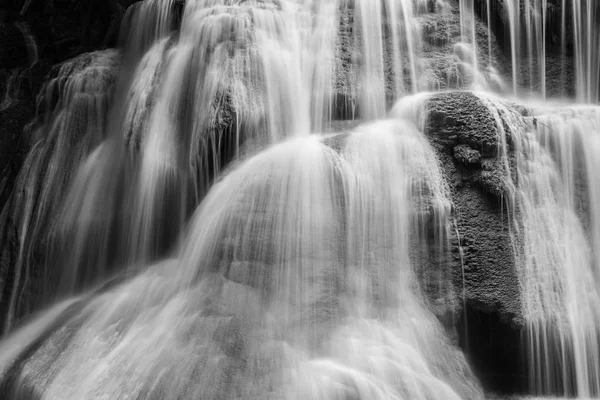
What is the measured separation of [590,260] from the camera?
5.55m

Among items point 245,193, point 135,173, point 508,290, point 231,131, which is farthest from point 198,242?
point 508,290

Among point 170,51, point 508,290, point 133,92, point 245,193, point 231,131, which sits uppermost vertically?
point 170,51

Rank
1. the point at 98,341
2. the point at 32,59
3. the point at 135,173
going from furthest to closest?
the point at 32,59
the point at 135,173
the point at 98,341

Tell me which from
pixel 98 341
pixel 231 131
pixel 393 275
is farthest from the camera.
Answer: pixel 231 131

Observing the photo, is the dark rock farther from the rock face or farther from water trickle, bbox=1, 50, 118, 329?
water trickle, bbox=1, 50, 118, 329

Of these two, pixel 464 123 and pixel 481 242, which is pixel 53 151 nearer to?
pixel 464 123

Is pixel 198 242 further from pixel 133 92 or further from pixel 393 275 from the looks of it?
pixel 133 92

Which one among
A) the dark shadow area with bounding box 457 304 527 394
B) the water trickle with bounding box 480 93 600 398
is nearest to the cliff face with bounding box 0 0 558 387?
the dark shadow area with bounding box 457 304 527 394

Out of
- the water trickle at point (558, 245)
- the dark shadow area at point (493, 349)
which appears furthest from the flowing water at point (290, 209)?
the dark shadow area at point (493, 349)

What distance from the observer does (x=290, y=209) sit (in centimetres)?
564

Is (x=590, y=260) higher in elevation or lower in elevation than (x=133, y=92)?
lower

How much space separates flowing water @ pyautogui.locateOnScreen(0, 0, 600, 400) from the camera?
473 cm

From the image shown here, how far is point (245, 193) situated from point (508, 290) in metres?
2.67

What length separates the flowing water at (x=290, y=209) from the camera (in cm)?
473
